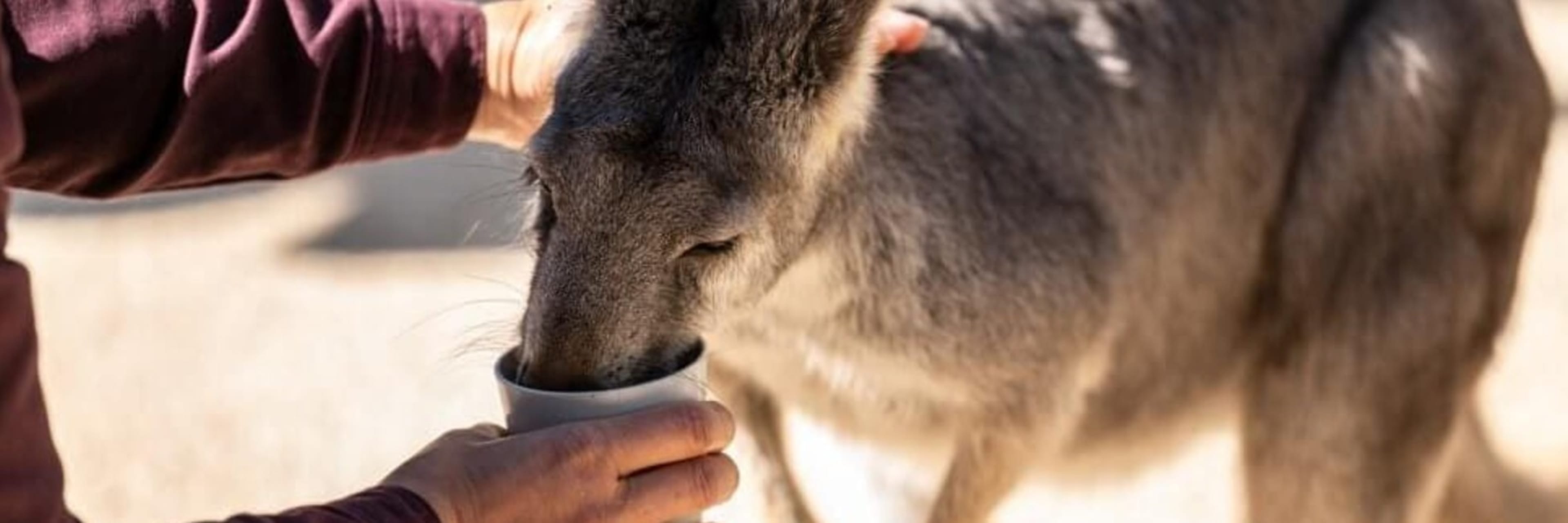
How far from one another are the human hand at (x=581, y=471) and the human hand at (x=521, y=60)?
23.4 inches

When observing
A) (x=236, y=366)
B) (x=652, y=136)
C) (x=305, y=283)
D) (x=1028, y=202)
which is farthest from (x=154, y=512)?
(x=652, y=136)

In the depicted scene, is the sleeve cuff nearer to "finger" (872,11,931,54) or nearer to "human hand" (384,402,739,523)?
"finger" (872,11,931,54)

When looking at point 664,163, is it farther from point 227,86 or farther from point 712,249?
point 227,86

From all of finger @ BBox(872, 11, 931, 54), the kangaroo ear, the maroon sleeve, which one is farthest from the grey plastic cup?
the maroon sleeve

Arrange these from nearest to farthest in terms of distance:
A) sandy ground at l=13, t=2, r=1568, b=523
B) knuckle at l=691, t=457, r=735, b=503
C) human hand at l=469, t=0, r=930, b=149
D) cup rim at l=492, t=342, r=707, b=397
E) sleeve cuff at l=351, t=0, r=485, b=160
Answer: cup rim at l=492, t=342, r=707, b=397 → knuckle at l=691, t=457, r=735, b=503 → human hand at l=469, t=0, r=930, b=149 → sleeve cuff at l=351, t=0, r=485, b=160 → sandy ground at l=13, t=2, r=1568, b=523

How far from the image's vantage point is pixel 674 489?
1550 millimetres

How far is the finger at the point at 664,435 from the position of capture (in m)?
1.47

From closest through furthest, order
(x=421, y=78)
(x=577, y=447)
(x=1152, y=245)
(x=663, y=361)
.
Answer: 1. (x=577, y=447)
2. (x=663, y=361)
3. (x=421, y=78)
4. (x=1152, y=245)

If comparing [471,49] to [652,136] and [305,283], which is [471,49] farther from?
[305,283]

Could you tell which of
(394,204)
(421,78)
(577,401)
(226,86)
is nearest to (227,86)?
(226,86)

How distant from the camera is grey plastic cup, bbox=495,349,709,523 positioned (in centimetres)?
146

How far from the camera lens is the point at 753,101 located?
1580 mm

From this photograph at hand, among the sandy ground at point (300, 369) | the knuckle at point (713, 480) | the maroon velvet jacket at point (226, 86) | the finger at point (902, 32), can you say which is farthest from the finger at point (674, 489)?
the sandy ground at point (300, 369)

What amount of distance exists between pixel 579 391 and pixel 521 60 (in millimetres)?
762
